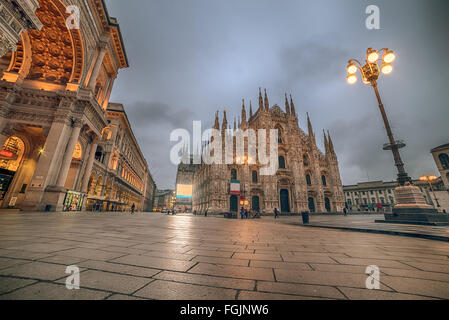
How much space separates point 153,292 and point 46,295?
625mm

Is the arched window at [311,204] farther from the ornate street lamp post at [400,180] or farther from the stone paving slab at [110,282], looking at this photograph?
the stone paving slab at [110,282]

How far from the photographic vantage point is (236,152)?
2795 cm

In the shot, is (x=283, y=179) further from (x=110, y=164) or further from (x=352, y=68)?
(x=110, y=164)

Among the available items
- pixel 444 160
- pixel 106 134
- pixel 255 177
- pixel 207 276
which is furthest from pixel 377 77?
pixel 444 160

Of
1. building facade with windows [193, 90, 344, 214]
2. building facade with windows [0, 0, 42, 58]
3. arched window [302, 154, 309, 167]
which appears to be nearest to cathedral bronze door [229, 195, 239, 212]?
building facade with windows [193, 90, 344, 214]

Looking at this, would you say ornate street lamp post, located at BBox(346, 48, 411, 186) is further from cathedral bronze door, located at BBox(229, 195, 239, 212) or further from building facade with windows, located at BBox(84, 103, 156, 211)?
building facade with windows, located at BBox(84, 103, 156, 211)

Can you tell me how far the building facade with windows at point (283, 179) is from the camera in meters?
25.9

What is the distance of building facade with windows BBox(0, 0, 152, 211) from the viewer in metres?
12.1

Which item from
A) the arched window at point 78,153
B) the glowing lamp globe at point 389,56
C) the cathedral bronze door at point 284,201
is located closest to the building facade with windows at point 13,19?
the arched window at point 78,153

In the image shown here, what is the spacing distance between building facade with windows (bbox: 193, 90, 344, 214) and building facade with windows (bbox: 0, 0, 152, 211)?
16.7 m

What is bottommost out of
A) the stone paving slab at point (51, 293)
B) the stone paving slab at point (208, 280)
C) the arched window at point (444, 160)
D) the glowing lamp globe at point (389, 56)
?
the stone paving slab at point (208, 280)

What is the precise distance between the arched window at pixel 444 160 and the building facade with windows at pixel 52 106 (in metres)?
50.2

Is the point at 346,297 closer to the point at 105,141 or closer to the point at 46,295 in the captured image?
the point at 46,295
